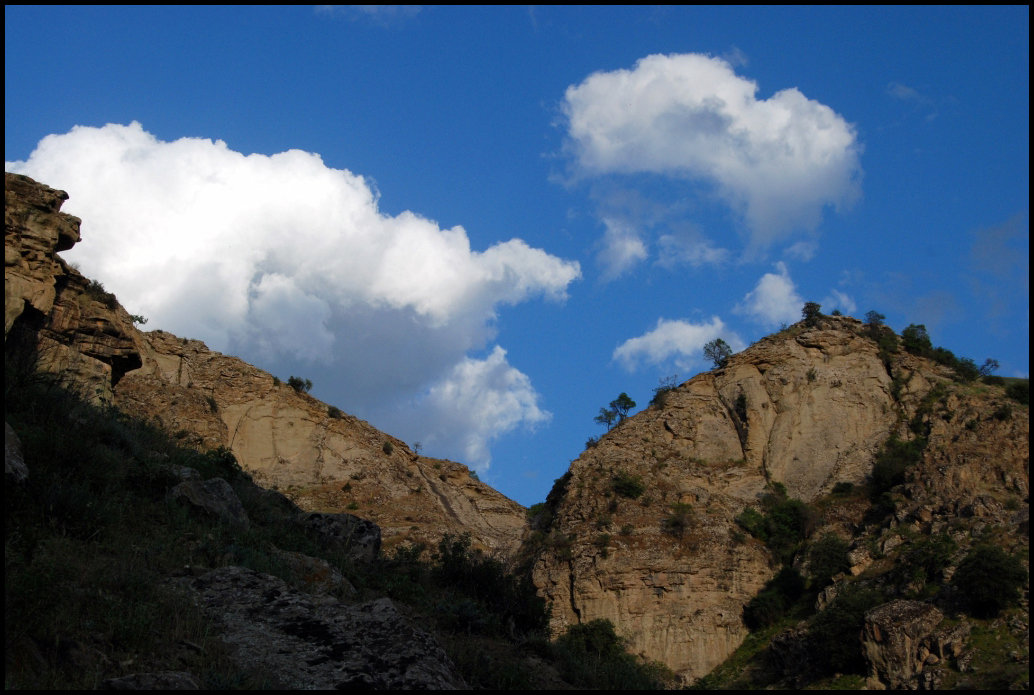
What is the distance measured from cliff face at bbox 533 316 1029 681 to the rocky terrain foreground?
0.12 metres

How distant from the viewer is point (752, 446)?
178 feet

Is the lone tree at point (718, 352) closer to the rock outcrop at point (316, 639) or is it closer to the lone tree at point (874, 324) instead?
the lone tree at point (874, 324)

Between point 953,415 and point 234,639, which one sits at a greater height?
point 953,415

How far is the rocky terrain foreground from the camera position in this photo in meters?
18.6

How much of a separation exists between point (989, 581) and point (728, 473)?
21.4 m

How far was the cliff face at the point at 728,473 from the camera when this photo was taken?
4222cm

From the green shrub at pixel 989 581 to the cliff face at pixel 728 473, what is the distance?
739 centimetres

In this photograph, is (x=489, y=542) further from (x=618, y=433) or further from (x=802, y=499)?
(x=802, y=499)

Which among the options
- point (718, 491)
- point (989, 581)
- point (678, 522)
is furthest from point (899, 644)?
point (718, 491)

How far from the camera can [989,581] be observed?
3153 centimetres

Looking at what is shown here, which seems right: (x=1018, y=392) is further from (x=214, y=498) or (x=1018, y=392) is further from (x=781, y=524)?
(x=214, y=498)

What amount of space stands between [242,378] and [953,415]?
40.1 meters

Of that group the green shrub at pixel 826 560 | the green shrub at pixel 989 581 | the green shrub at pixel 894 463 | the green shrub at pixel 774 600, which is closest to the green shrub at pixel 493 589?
the green shrub at pixel 989 581

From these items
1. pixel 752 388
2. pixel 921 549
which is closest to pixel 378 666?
pixel 921 549
